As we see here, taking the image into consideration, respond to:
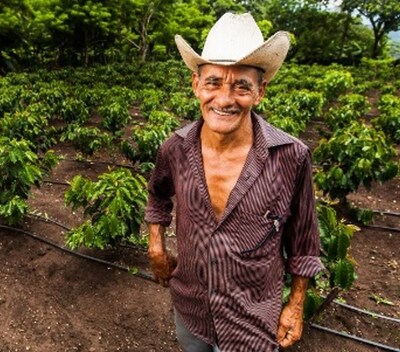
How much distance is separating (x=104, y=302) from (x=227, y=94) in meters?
2.85

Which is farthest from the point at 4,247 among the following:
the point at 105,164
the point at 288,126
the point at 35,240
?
the point at 288,126

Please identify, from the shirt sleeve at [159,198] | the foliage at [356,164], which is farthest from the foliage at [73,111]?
the shirt sleeve at [159,198]

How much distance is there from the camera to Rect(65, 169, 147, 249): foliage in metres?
3.82

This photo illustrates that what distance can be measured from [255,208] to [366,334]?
2.63 metres

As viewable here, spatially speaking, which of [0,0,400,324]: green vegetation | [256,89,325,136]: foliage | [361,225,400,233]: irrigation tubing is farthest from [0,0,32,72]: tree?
[361,225,400,233]: irrigation tubing

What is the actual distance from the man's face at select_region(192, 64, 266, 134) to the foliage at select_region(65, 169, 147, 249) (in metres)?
2.34

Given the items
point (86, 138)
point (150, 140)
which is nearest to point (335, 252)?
point (150, 140)

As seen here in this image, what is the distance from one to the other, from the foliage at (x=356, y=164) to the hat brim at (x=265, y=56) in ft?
12.3

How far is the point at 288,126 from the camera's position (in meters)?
6.98

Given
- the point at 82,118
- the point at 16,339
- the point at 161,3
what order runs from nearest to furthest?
the point at 16,339 < the point at 82,118 < the point at 161,3

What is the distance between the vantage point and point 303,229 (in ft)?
5.50

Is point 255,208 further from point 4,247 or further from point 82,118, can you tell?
point 82,118

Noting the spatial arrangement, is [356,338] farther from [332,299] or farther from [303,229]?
[303,229]

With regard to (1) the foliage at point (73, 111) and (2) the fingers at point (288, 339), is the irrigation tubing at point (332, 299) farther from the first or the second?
(1) the foliage at point (73, 111)
